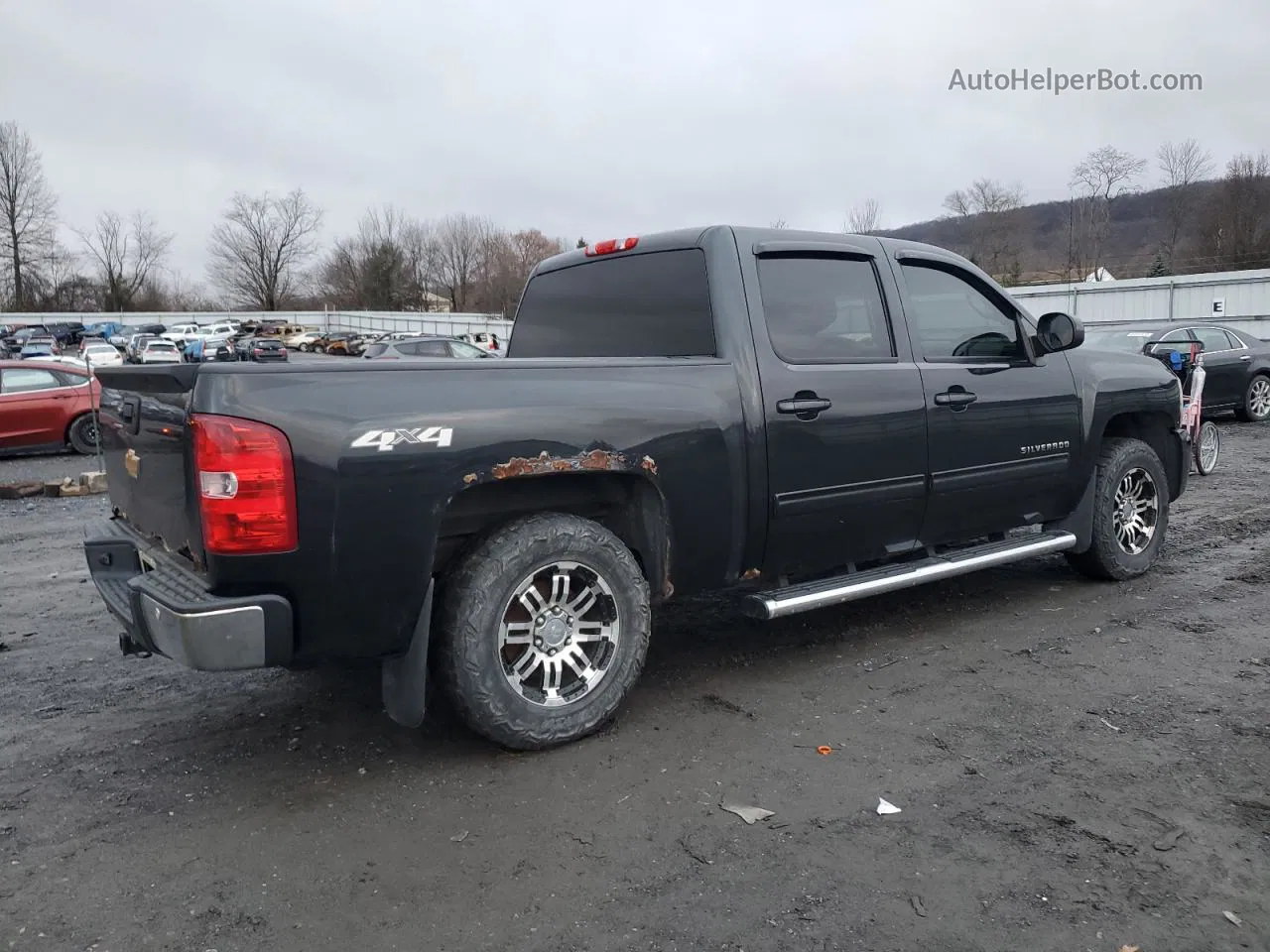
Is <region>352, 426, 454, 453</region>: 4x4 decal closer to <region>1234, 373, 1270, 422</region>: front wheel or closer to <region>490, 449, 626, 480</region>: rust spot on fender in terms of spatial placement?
<region>490, 449, 626, 480</region>: rust spot on fender

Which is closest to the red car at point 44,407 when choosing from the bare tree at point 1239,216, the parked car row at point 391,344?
the parked car row at point 391,344

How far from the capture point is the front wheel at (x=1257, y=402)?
51.5ft

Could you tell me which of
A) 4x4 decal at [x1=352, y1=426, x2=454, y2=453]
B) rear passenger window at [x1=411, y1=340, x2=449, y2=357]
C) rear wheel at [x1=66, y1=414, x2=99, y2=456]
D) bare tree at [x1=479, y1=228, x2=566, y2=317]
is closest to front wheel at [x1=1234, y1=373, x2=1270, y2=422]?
4x4 decal at [x1=352, y1=426, x2=454, y2=453]

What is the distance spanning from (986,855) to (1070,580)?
3.68 meters

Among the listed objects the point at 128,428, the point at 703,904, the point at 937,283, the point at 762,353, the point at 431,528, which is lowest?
the point at 703,904

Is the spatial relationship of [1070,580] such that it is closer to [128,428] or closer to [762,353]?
[762,353]

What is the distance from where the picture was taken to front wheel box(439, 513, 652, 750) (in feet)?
11.7

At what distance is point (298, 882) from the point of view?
9.58ft

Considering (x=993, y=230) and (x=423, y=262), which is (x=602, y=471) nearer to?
(x=993, y=230)

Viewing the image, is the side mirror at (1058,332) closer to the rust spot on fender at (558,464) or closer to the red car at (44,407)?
the rust spot on fender at (558,464)

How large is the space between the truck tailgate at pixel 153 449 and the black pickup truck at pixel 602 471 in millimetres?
17

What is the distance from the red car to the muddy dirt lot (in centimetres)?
1059

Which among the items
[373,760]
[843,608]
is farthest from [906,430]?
[373,760]

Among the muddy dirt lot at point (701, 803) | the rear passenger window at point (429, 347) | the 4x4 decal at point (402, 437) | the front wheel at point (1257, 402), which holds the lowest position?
the muddy dirt lot at point (701, 803)
